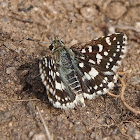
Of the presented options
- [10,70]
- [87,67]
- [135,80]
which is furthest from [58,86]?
[135,80]

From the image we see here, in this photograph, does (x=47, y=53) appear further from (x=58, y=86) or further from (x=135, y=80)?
(x=135, y=80)

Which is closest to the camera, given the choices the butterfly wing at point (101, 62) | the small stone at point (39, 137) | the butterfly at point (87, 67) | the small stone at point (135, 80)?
the small stone at point (39, 137)

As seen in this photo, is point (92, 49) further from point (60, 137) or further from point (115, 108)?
point (60, 137)

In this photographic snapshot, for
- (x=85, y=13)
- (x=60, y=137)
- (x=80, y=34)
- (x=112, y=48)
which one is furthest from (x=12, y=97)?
(x=85, y=13)

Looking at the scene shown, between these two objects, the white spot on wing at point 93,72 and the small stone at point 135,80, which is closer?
the white spot on wing at point 93,72

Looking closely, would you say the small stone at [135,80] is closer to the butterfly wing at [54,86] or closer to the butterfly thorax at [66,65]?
the butterfly thorax at [66,65]

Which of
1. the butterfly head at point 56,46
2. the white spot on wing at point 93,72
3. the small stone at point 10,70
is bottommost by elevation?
the small stone at point 10,70

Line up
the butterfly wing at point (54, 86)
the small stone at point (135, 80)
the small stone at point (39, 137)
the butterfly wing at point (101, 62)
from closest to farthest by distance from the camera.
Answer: the small stone at point (39, 137), the butterfly wing at point (54, 86), the butterfly wing at point (101, 62), the small stone at point (135, 80)

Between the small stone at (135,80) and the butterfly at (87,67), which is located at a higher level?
the butterfly at (87,67)

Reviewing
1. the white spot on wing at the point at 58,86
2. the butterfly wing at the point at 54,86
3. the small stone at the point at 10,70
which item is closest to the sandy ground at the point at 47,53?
the small stone at the point at 10,70
